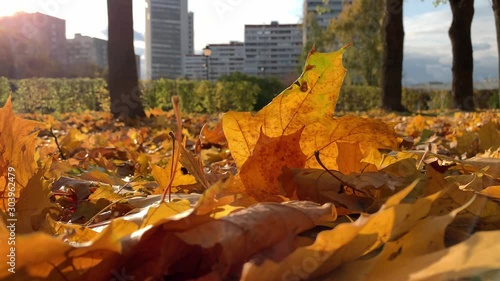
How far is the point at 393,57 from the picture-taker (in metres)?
12.8

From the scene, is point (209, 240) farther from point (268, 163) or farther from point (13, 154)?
point (13, 154)

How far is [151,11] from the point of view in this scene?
4000 cm

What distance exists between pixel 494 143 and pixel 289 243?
3.74 ft

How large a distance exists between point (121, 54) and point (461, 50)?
840cm

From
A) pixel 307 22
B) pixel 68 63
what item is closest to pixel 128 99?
pixel 68 63

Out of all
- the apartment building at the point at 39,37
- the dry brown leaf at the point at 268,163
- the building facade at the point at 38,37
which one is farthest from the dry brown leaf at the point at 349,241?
the apartment building at the point at 39,37

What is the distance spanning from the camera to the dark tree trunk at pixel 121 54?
25.9 feet

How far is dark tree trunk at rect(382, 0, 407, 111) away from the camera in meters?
12.6

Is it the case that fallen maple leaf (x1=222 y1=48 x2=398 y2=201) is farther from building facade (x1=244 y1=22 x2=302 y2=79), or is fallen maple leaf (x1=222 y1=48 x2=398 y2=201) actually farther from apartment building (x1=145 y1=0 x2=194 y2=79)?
building facade (x1=244 y1=22 x2=302 y2=79)

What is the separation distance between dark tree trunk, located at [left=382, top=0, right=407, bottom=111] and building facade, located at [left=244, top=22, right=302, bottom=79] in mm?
60037

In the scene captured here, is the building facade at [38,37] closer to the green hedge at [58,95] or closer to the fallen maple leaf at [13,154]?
the green hedge at [58,95]

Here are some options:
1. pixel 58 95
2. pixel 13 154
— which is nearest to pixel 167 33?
pixel 58 95

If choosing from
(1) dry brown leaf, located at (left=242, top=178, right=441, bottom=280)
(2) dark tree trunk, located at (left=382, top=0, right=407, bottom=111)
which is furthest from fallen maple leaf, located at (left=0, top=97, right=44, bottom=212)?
(2) dark tree trunk, located at (left=382, top=0, right=407, bottom=111)

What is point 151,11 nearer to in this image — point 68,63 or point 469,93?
point 68,63
